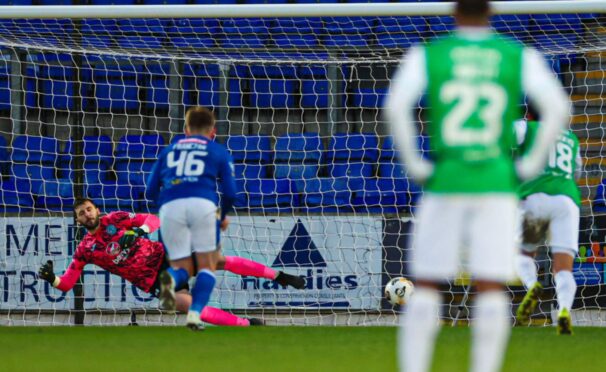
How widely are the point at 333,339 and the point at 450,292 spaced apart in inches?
125

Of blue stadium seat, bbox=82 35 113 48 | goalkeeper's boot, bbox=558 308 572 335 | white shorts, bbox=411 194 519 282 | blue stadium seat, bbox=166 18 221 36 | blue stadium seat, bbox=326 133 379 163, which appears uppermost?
blue stadium seat, bbox=166 18 221 36

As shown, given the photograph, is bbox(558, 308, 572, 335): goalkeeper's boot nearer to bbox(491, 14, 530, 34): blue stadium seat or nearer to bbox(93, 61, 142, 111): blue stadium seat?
bbox(491, 14, 530, 34): blue stadium seat

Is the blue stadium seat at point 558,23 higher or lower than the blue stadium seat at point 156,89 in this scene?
higher

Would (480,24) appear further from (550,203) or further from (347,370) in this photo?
(550,203)

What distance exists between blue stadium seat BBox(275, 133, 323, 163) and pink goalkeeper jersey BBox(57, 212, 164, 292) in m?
2.92

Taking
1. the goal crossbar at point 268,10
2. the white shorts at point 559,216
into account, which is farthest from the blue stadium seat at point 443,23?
the white shorts at point 559,216

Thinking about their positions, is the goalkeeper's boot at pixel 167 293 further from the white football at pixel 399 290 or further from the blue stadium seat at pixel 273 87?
the blue stadium seat at pixel 273 87

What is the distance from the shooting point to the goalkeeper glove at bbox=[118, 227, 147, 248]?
333 inches

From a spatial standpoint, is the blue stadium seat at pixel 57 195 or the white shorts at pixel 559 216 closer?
the white shorts at pixel 559 216

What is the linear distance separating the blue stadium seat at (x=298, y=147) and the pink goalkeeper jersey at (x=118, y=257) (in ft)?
9.59

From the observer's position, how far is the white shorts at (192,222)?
6984 millimetres

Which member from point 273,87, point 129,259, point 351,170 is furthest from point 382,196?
point 129,259

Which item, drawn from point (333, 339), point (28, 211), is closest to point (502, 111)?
point (333, 339)

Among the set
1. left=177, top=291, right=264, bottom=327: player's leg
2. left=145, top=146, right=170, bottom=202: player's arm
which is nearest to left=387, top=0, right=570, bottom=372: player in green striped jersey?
left=145, top=146, right=170, bottom=202: player's arm
